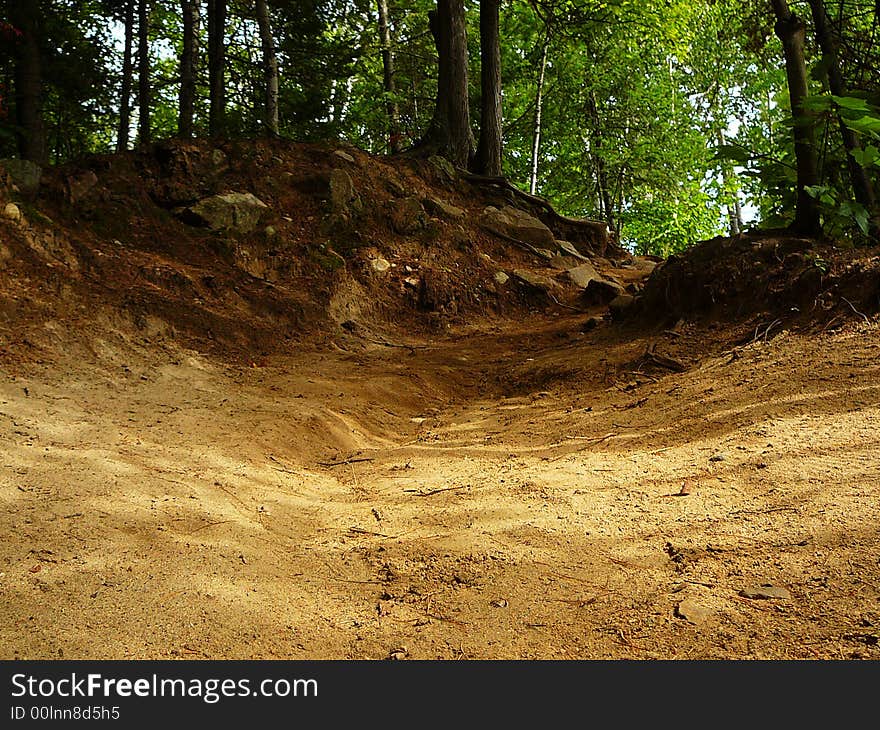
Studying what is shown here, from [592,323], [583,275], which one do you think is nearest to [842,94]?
[592,323]

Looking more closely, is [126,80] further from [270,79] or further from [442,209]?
[442,209]

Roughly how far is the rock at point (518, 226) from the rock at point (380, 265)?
2232 millimetres

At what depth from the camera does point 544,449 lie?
3979 millimetres

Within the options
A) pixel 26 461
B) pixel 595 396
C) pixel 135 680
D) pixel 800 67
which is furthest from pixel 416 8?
pixel 135 680

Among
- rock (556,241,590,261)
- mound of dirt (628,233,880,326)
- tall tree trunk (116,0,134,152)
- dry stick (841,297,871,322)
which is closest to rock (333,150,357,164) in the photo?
rock (556,241,590,261)

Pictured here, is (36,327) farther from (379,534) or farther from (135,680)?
(135,680)

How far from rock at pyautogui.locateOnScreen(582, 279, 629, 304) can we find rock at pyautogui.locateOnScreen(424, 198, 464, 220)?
2313mm

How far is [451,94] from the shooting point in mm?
11438

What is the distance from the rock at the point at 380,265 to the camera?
8555 mm

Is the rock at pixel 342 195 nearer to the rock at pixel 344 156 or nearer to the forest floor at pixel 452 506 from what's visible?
the rock at pixel 344 156

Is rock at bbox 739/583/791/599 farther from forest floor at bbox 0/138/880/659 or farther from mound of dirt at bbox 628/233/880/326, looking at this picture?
mound of dirt at bbox 628/233/880/326

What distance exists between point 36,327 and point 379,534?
3.76 m

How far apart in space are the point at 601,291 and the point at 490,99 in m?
4.66

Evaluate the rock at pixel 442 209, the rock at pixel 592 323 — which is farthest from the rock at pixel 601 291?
the rock at pixel 442 209
